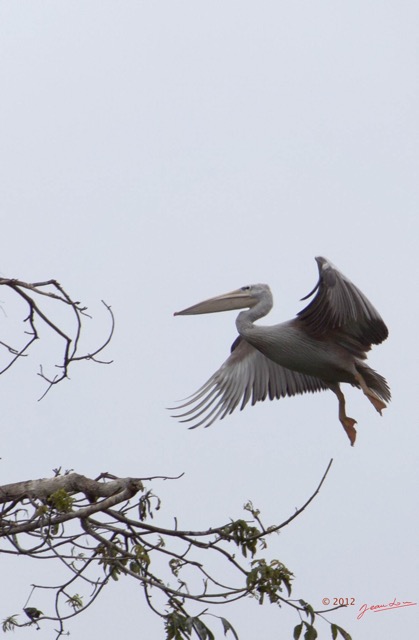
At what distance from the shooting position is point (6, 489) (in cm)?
620

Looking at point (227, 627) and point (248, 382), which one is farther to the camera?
point (248, 382)

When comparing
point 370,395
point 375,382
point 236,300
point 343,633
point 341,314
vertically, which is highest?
point 236,300

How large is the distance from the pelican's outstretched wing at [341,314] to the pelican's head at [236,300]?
654 mm

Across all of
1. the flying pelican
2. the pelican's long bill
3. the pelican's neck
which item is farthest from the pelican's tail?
the pelican's long bill

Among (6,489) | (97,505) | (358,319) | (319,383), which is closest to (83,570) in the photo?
(97,505)

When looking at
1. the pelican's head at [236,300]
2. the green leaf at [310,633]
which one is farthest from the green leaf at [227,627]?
the pelican's head at [236,300]

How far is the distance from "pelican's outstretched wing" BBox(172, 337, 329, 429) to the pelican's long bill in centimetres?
83

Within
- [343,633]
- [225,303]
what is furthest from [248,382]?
[343,633]

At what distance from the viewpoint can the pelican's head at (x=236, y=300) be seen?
10.4 metres

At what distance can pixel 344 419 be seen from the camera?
10188 mm

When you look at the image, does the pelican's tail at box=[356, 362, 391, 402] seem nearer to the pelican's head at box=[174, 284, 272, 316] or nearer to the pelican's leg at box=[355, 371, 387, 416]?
the pelican's leg at box=[355, 371, 387, 416]

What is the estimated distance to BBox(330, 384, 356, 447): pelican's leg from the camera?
10.1m

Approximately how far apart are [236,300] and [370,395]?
4.98 feet

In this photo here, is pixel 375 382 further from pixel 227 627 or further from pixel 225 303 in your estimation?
pixel 227 627
